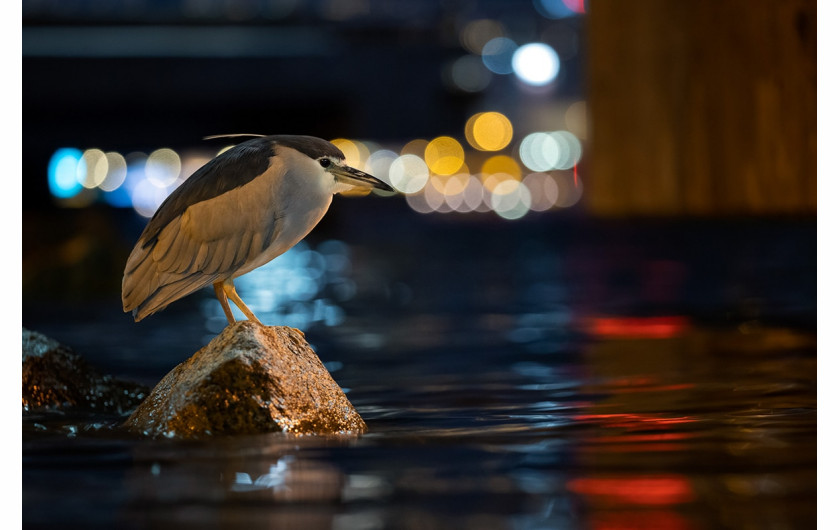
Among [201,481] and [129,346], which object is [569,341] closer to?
[129,346]

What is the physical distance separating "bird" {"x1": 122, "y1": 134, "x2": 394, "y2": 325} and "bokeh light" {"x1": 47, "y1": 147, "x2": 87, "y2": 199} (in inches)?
788

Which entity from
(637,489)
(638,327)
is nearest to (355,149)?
(638,327)

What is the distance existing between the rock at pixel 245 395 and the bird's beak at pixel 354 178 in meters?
0.71

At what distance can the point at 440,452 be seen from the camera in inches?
192

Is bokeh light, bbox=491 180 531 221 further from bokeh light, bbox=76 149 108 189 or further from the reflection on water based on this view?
the reflection on water

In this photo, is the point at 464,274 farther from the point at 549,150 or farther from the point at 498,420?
the point at 549,150

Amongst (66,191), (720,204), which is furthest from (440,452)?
(66,191)

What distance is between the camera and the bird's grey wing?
203 inches

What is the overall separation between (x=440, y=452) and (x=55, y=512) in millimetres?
1495

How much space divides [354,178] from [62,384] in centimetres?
211

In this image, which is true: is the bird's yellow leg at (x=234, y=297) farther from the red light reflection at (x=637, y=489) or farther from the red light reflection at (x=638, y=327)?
the red light reflection at (x=638, y=327)

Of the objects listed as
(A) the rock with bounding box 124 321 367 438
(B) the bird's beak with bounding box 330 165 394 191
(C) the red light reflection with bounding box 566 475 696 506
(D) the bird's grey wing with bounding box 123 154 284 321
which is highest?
(B) the bird's beak with bounding box 330 165 394 191

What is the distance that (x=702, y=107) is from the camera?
1775 cm

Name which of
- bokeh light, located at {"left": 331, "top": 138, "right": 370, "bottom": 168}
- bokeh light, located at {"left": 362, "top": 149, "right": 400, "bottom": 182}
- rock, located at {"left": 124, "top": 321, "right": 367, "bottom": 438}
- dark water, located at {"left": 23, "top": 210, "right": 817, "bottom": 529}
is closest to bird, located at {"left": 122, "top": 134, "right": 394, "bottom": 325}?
rock, located at {"left": 124, "top": 321, "right": 367, "bottom": 438}
